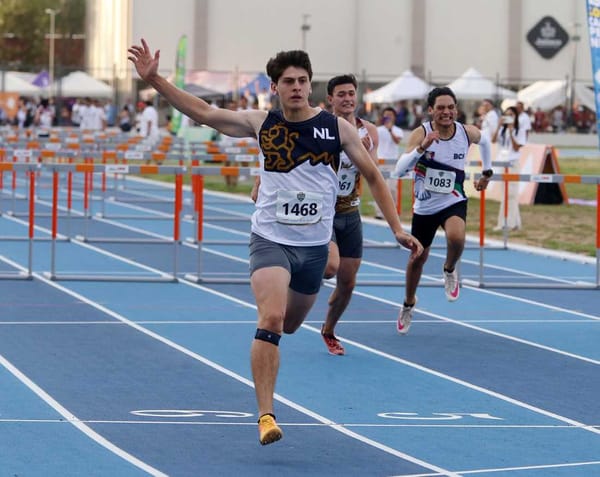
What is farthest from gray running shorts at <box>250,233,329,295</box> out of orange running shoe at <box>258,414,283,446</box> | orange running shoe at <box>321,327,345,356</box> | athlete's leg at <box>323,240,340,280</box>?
orange running shoe at <box>321,327,345,356</box>

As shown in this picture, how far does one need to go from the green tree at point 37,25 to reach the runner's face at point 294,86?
101 m

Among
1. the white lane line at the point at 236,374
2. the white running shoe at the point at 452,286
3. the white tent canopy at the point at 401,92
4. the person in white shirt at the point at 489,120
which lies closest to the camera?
the white lane line at the point at 236,374

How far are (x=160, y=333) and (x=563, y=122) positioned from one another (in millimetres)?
55961

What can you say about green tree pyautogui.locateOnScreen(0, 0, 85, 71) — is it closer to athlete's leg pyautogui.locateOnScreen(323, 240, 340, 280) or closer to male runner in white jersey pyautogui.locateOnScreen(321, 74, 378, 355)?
male runner in white jersey pyautogui.locateOnScreen(321, 74, 378, 355)

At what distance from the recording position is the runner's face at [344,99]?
11141 millimetres

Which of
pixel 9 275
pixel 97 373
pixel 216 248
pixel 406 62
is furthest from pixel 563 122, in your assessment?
pixel 97 373

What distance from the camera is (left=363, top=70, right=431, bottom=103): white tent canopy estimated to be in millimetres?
62094

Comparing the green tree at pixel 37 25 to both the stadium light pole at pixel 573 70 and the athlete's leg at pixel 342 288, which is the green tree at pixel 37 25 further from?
the athlete's leg at pixel 342 288

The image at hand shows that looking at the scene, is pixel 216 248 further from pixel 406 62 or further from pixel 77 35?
pixel 77 35

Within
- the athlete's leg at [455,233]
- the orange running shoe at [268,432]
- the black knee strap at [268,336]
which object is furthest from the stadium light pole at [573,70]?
the orange running shoe at [268,432]

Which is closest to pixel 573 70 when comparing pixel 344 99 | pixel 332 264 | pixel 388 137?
pixel 388 137

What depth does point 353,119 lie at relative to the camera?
11.4 meters

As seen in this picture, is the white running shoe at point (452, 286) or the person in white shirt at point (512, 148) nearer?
the white running shoe at point (452, 286)

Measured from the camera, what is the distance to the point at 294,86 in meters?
8.18
